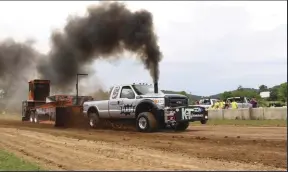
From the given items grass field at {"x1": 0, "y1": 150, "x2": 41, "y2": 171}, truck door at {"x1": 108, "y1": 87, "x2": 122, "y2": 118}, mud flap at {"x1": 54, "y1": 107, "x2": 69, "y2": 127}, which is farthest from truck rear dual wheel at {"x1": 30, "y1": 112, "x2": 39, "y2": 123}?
grass field at {"x1": 0, "y1": 150, "x2": 41, "y2": 171}

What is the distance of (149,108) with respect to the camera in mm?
17062

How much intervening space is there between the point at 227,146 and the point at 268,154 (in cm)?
168

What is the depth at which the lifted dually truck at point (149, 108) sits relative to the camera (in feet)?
53.8

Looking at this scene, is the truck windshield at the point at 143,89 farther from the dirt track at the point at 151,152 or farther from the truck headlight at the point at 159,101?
the dirt track at the point at 151,152

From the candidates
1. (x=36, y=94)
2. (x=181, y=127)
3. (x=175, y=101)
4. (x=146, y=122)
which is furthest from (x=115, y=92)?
(x=36, y=94)

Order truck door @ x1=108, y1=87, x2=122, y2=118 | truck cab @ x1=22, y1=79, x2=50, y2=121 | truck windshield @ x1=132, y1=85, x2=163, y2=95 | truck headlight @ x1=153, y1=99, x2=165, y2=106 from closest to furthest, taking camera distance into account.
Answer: truck headlight @ x1=153, y1=99, x2=165, y2=106
truck windshield @ x1=132, y1=85, x2=163, y2=95
truck door @ x1=108, y1=87, x2=122, y2=118
truck cab @ x1=22, y1=79, x2=50, y2=121

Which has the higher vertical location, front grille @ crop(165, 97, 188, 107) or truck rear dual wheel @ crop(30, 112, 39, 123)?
front grille @ crop(165, 97, 188, 107)

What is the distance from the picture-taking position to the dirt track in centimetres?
868

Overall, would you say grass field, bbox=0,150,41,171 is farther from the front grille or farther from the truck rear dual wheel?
the truck rear dual wheel

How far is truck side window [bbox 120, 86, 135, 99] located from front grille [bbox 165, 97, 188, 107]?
170 centimetres

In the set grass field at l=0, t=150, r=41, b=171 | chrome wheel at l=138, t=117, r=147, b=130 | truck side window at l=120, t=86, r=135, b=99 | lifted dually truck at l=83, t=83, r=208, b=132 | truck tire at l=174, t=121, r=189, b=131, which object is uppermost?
truck side window at l=120, t=86, r=135, b=99

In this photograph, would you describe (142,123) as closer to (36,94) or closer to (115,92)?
(115,92)

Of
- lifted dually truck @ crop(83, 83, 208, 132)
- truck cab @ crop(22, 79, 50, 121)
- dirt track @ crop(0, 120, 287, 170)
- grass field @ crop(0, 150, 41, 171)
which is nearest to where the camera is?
grass field @ crop(0, 150, 41, 171)

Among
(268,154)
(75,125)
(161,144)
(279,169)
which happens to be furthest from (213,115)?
(279,169)
